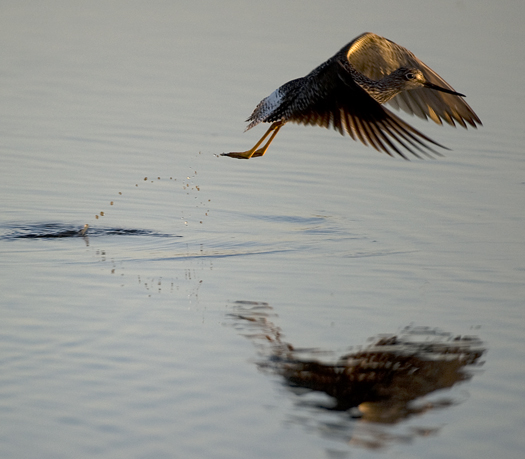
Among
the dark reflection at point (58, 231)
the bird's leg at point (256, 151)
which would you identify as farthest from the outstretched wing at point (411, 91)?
the dark reflection at point (58, 231)

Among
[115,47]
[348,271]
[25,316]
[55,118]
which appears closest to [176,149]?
[55,118]

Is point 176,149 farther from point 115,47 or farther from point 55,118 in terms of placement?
point 115,47

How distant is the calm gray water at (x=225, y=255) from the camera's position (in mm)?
4555

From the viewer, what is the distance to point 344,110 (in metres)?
6.96

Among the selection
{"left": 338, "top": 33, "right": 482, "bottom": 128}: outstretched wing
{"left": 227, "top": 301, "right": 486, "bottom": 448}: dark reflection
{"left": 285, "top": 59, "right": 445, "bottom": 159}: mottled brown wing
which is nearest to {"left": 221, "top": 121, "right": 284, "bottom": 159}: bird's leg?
{"left": 285, "top": 59, "right": 445, "bottom": 159}: mottled brown wing

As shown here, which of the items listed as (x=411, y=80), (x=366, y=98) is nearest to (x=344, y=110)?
(x=366, y=98)

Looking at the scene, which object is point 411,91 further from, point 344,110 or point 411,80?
point 344,110

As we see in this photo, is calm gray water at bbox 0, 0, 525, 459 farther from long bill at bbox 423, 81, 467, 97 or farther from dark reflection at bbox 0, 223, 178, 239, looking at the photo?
long bill at bbox 423, 81, 467, 97

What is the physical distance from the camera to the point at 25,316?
5883mm

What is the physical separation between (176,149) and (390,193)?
8.51ft

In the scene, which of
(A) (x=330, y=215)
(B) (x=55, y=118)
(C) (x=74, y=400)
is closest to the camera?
(C) (x=74, y=400)

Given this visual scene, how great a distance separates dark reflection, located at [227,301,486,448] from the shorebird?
1.45 m

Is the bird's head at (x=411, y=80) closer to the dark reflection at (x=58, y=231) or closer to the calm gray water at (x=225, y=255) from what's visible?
the calm gray water at (x=225, y=255)

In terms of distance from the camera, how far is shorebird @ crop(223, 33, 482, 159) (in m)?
6.62
